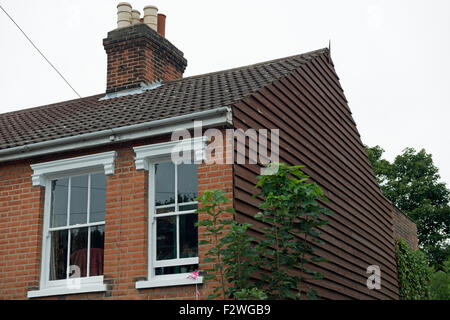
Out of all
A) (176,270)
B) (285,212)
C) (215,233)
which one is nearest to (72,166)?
(176,270)

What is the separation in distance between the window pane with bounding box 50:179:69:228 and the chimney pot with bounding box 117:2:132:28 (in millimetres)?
5291

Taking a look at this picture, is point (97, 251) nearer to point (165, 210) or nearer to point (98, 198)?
point (98, 198)

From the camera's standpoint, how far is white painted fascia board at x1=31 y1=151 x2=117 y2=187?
10.2 metres

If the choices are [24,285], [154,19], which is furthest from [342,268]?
[154,19]

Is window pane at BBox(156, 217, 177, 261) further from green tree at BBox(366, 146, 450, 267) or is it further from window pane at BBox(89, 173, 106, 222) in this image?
green tree at BBox(366, 146, 450, 267)

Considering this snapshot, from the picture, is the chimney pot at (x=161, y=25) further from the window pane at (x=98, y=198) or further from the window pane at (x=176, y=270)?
the window pane at (x=176, y=270)

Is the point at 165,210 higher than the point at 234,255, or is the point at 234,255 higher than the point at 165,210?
the point at 165,210

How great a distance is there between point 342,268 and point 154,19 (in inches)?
297

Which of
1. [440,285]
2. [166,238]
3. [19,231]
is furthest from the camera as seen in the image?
[19,231]

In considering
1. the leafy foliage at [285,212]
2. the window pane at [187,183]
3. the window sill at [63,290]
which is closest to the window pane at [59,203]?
the window sill at [63,290]

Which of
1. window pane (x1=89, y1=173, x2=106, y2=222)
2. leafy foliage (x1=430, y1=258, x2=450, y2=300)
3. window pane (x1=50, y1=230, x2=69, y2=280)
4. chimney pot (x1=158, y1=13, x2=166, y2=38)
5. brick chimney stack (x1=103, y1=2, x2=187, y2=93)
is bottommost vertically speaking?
leafy foliage (x1=430, y1=258, x2=450, y2=300)

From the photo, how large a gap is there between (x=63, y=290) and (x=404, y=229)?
500 inches

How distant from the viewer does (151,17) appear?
1491cm

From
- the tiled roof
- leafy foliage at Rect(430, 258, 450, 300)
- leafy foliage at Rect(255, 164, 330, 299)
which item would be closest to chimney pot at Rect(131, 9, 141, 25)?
the tiled roof
